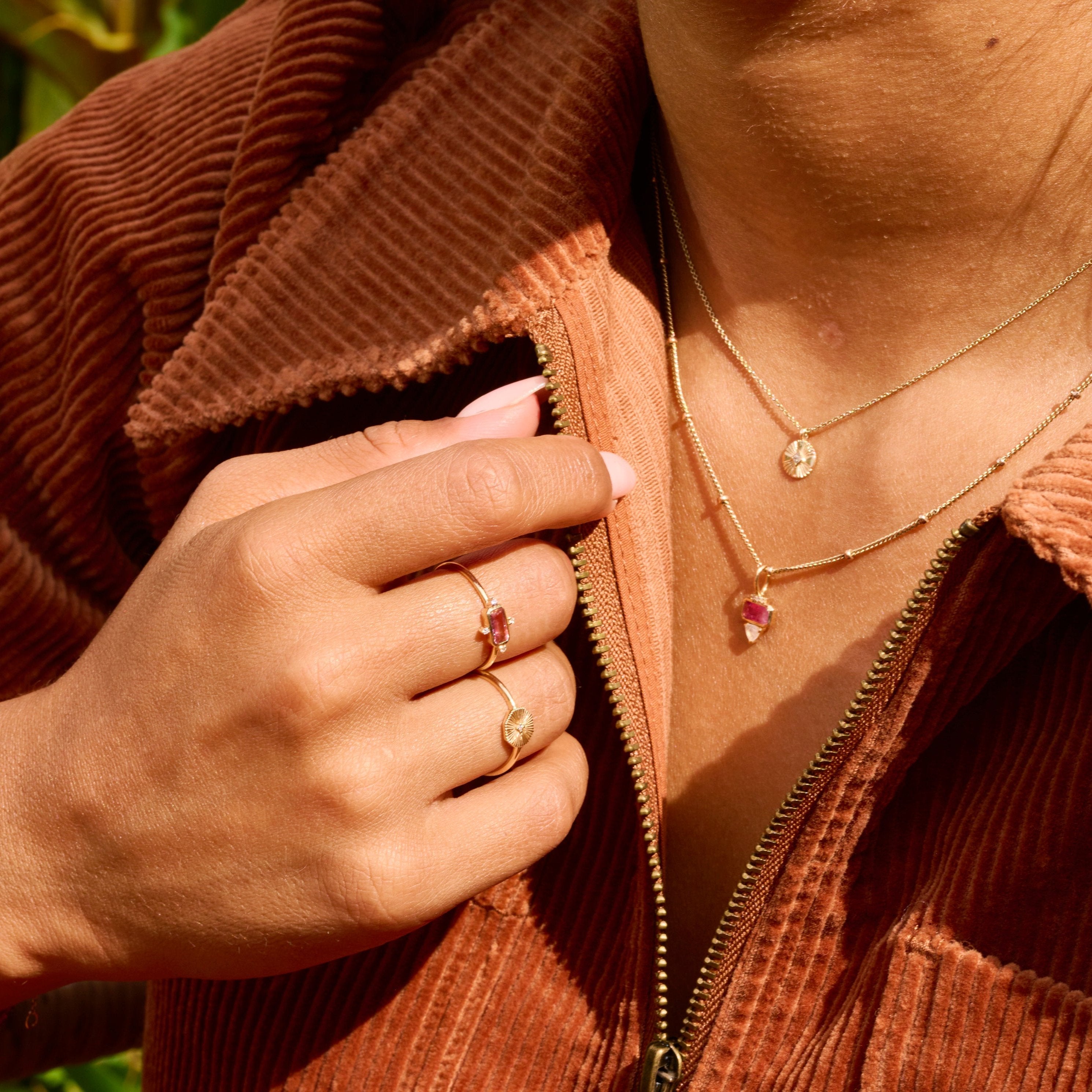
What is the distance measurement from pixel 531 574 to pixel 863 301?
1.34ft

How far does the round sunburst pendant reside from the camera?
103 centimetres

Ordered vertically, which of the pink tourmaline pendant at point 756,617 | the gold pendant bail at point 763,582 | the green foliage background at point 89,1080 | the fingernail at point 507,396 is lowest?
the green foliage background at point 89,1080

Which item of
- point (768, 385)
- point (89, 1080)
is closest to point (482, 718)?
point (768, 385)

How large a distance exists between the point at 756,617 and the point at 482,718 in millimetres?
308

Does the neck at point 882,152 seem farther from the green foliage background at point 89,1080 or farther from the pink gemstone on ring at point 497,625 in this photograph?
the green foliage background at point 89,1080

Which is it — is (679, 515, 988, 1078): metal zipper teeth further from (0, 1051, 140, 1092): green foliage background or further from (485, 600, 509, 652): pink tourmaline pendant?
(0, 1051, 140, 1092): green foliage background

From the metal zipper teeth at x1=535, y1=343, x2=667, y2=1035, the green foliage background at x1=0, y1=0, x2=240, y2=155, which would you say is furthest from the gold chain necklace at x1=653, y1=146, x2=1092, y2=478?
the green foliage background at x1=0, y1=0, x2=240, y2=155

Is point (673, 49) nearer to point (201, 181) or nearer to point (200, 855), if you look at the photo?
point (201, 181)

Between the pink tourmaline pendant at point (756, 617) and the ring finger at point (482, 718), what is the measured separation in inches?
8.5

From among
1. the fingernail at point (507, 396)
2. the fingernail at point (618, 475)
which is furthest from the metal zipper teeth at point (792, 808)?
the fingernail at point (507, 396)

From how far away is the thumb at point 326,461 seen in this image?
88 cm

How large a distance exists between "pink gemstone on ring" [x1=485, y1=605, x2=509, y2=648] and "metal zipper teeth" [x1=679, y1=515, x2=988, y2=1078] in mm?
254

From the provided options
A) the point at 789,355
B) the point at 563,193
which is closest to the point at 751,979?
the point at 789,355

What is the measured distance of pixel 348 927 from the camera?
81 cm
